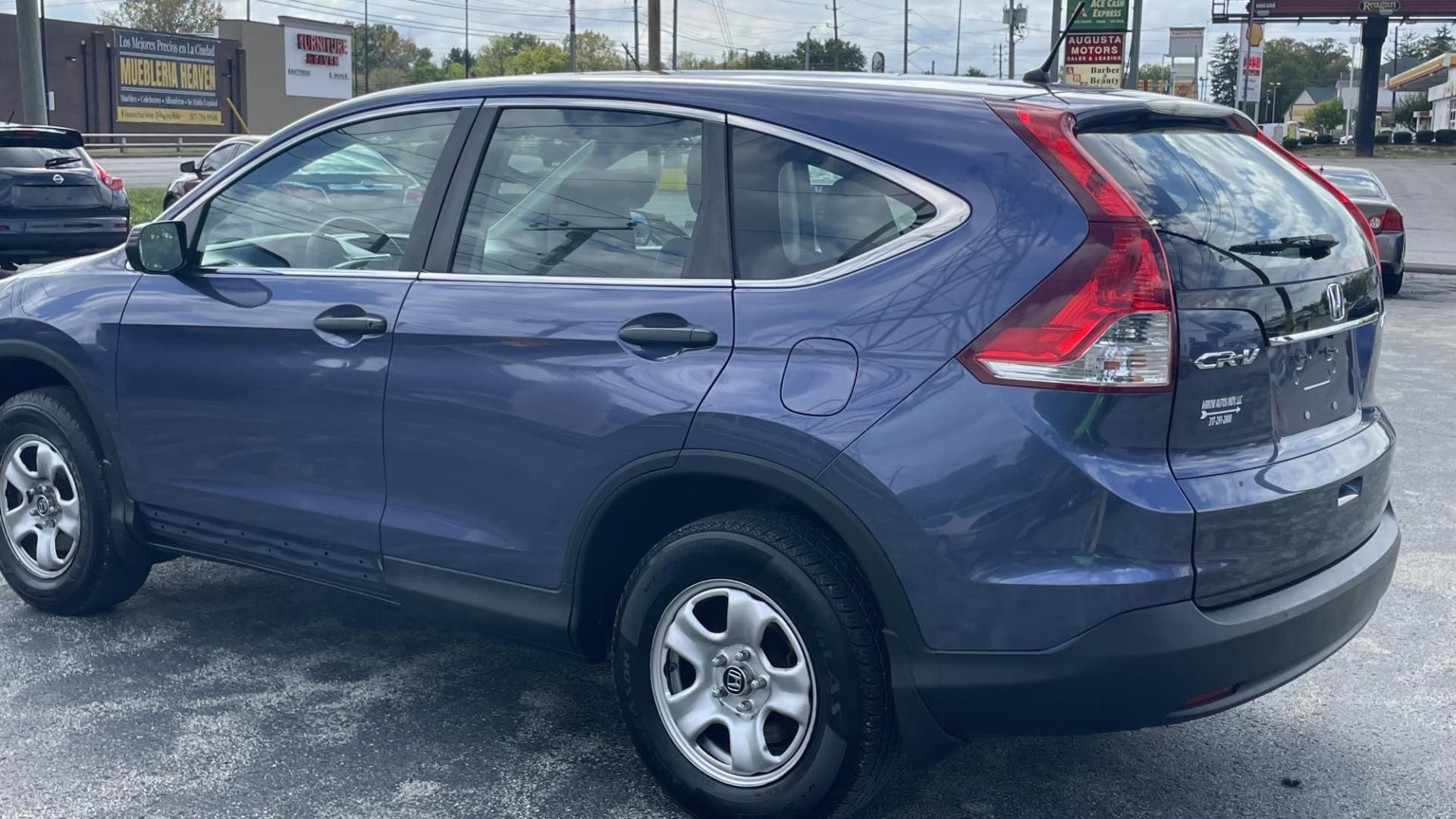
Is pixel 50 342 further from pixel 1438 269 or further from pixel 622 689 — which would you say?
pixel 1438 269

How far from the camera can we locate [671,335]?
11.0 ft

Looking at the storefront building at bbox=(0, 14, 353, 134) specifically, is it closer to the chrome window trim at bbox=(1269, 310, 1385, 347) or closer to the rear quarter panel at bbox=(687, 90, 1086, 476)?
the rear quarter panel at bbox=(687, 90, 1086, 476)

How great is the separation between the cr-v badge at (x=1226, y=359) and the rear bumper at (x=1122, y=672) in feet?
1.63

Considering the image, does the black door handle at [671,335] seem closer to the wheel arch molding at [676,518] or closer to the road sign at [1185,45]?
the wheel arch molding at [676,518]

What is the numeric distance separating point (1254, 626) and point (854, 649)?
84 cm

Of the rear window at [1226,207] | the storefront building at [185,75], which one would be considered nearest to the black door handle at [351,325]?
the rear window at [1226,207]

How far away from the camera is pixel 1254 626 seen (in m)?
3.03

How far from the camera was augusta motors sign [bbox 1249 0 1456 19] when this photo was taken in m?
58.2

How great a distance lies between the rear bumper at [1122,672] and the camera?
2.92m

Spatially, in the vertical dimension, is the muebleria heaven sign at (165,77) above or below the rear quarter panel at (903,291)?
above

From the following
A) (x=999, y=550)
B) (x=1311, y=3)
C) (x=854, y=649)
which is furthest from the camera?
(x=1311, y=3)

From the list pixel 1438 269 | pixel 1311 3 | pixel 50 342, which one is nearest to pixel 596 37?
pixel 1311 3

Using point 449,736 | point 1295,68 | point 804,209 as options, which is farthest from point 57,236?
point 1295,68

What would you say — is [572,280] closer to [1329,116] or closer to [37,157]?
[37,157]
